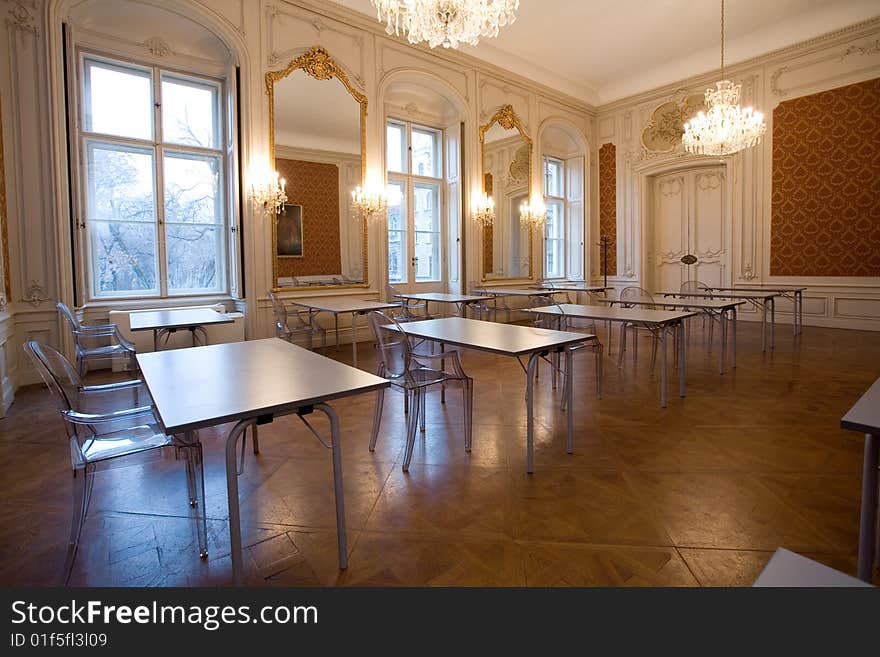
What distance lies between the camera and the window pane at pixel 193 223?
251 inches

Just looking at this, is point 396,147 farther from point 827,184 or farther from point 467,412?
point 827,184

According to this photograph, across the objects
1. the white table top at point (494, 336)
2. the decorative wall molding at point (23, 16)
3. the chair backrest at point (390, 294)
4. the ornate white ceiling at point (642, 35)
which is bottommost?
the white table top at point (494, 336)

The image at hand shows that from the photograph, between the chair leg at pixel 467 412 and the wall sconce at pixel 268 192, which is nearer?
the chair leg at pixel 467 412

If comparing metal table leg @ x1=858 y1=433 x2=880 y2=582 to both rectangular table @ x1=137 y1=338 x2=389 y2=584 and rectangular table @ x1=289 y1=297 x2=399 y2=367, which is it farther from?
rectangular table @ x1=289 y1=297 x2=399 y2=367

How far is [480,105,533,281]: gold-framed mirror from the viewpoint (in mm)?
9195

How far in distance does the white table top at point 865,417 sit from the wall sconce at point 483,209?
7.54m

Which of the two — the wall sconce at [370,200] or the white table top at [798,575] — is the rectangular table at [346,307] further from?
the white table top at [798,575]

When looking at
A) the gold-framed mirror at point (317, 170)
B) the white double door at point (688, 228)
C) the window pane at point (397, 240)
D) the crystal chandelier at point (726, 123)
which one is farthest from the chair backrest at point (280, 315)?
the white double door at point (688, 228)

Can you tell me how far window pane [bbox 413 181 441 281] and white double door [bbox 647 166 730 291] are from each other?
4.70 meters

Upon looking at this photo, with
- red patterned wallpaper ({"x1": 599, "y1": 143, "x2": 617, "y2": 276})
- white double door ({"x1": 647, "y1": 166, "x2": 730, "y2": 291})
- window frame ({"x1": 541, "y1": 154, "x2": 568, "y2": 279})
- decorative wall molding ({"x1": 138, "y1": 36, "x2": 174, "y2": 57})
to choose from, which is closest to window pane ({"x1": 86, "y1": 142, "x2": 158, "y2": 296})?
decorative wall molding ({"x1": 138, "y1": 36, "x2": 174, "y2": 57})

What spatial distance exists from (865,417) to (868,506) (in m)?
0.29

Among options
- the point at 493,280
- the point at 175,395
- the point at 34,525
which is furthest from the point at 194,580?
the point at 493,280

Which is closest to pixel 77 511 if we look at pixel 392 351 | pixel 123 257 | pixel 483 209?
pixel 392 351

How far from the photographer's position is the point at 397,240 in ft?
27.2
